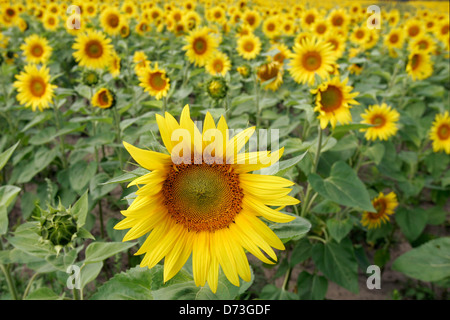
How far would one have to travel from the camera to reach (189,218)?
3.43 feet

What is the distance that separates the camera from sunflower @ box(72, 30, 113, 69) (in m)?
3.35

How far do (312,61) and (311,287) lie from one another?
6.10ft

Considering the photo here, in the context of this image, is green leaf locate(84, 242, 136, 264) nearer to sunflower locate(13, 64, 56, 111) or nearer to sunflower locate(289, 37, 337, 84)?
sunflower locate(13, 64, 56, 111)

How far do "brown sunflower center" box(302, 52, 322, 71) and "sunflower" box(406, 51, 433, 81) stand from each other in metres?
1.26

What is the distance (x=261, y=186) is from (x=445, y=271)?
136 cm

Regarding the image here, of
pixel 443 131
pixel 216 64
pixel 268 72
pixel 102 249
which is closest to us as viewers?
pixel 102 249

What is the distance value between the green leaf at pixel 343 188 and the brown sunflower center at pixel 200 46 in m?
2.14

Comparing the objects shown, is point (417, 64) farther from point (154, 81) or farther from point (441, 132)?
point (154, 81)

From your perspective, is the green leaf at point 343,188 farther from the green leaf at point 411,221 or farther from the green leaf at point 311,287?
the green leaf at point 411,221

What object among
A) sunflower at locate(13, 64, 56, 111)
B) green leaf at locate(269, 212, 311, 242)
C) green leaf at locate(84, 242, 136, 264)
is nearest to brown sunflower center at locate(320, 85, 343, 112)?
green leaf at locate(269, 212, 311, 242)

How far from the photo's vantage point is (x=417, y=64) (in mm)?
3387

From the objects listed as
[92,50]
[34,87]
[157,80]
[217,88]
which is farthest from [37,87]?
[217,88]

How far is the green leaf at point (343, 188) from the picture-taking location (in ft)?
5.64
